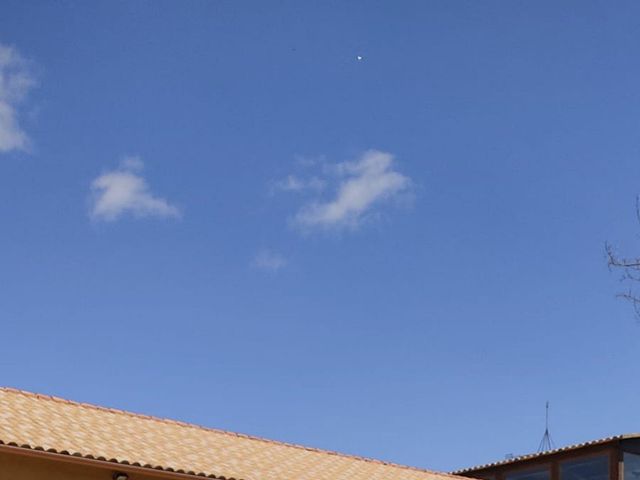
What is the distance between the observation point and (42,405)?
1714 centimetres

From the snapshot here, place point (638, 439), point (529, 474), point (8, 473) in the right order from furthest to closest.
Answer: point (529, 474), point (638, 439), point (8, 473)

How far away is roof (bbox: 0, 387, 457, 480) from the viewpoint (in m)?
14.9

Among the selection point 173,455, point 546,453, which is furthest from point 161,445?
point 546,453

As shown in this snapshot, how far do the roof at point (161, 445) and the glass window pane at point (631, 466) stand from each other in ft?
13.1

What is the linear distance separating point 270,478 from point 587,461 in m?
8.61

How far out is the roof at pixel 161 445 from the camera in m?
14.9

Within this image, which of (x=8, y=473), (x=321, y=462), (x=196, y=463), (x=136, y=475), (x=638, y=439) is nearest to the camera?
(x=8, y=473)

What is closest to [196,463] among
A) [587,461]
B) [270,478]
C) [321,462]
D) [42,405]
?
[270,478]

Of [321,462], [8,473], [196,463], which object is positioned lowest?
[8,473]

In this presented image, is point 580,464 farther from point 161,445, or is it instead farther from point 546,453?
point 161,445

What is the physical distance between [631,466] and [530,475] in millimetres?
2463

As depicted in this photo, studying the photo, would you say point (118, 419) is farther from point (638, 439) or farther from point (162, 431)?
point (638, 439)

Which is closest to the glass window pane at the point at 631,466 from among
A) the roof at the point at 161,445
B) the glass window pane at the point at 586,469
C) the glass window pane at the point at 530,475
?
the glass window pane at the point at 586,469

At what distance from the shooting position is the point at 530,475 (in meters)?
23.7
